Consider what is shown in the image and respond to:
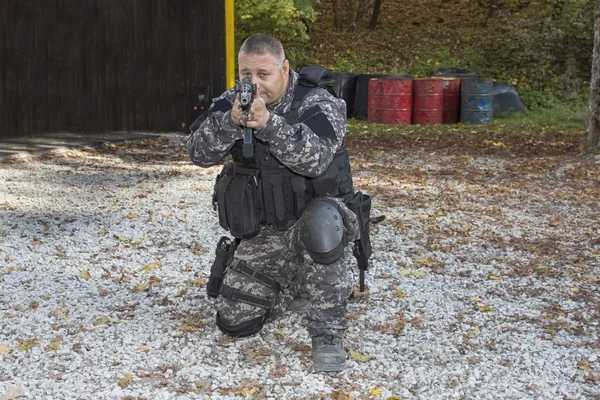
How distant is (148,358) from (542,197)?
16.0 ft

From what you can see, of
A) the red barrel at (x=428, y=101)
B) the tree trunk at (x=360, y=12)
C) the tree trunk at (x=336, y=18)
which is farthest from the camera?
the tree trunk at (x=336, y=18)

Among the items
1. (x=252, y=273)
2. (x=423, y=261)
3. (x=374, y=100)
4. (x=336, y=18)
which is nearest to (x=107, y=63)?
(x=374, y=100)

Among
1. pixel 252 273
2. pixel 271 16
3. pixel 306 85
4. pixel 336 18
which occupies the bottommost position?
pixel 252 273

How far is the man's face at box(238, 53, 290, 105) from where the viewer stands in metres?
3.24

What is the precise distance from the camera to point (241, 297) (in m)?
3.55

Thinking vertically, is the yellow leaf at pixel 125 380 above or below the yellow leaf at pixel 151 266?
below

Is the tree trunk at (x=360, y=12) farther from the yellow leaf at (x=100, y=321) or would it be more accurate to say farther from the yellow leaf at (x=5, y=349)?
the yellow leaf at (x=5, y=349)

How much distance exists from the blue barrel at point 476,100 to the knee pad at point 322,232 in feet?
37.2

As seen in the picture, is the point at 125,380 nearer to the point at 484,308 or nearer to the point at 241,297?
the point at 241,297

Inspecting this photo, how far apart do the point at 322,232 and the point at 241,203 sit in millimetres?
398

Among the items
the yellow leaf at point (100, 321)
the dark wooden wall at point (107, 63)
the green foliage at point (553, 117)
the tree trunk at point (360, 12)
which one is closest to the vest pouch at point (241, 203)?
the yellow leaf at point (100, 321)

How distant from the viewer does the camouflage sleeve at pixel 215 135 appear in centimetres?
314

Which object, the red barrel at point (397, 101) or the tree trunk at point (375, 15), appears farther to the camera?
the tree trunk at point (375, 15)

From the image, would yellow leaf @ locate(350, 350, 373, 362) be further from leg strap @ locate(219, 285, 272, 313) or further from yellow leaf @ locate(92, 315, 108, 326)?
yellow leaf @ locate(92, 315, 108, 326)
